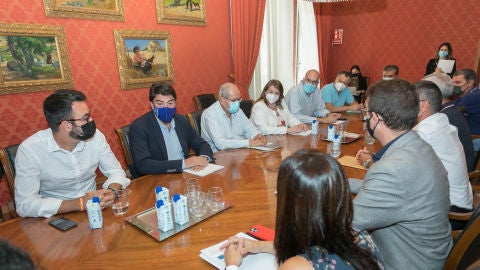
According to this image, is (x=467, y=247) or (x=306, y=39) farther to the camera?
(x=306, y=39)

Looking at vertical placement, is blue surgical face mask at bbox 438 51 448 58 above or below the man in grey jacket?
above

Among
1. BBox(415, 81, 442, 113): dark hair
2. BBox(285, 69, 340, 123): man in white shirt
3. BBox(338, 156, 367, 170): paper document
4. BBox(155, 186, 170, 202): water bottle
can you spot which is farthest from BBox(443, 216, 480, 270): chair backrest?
BBox(285, 69, 340, 123): man in white shirt

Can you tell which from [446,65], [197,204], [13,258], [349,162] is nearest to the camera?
[13,258]

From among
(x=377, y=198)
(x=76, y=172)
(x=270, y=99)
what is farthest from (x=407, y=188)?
(x=270, y=99)

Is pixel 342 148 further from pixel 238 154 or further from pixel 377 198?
pixel 377 198

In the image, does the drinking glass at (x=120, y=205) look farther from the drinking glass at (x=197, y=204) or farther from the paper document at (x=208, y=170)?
the paper document at (x=208, y=170)

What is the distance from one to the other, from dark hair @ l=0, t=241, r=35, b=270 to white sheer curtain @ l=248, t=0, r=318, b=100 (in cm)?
527

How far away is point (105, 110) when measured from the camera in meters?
3.87

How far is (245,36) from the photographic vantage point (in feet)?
17.2

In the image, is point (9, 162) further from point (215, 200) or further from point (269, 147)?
point (269, 147)

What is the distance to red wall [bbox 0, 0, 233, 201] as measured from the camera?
317 cm

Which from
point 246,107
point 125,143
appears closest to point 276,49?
point 246,107

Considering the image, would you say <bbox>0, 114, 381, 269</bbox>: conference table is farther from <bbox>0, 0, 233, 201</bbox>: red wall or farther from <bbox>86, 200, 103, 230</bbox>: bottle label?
<bbox>0, 0, 233, 201</bbox>: red wall

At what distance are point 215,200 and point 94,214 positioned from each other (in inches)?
22.6
